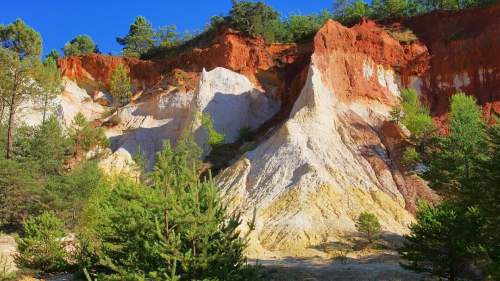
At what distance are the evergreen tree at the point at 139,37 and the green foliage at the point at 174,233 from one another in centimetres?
6673

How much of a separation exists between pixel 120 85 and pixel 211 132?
17006 mm

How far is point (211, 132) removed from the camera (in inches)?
1697

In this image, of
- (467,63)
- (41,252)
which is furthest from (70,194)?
(467,63)

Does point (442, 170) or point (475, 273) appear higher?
point (442, 170)

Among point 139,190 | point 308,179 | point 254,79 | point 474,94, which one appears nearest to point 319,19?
point 254,79

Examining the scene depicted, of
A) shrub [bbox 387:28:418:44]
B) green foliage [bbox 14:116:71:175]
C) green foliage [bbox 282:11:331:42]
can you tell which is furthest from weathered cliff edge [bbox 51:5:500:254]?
green foliage [bbox 282:11:331:42]

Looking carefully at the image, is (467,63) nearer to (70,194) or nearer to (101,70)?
(70,194)

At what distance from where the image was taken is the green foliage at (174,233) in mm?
12945

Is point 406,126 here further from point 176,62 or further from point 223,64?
point 176,62

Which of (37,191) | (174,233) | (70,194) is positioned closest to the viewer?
(174,233)

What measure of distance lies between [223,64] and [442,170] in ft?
90.6

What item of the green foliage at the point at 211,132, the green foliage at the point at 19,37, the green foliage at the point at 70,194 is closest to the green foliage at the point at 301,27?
the green foliage at the point at 211,132

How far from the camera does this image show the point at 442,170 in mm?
28453

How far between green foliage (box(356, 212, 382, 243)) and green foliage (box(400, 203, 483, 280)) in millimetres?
7907
